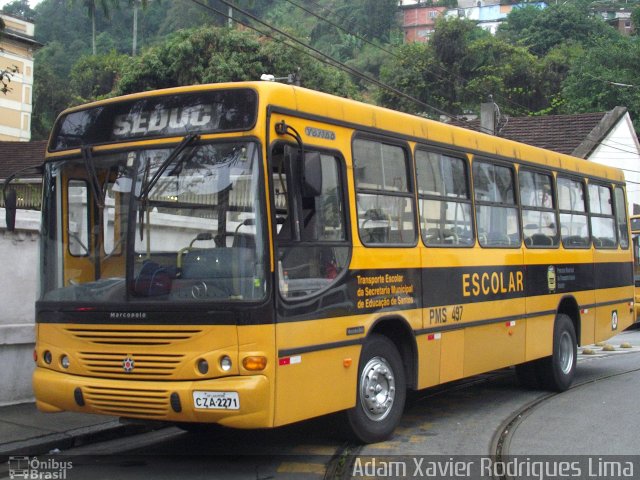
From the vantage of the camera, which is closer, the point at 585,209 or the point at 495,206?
the point at 495,206

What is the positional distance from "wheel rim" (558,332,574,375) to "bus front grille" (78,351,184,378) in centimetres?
642

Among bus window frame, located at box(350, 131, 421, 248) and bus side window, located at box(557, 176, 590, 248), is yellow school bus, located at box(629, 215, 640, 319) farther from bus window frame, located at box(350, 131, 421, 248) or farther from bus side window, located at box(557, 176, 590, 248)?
bus window frame, located at box(350, 131, 421, 248)

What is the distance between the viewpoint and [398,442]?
777cm

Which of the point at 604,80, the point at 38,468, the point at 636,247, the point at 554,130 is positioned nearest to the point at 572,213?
the point at 38,468

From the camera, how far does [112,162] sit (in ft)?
22.7

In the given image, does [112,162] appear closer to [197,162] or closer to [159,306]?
[197,162]

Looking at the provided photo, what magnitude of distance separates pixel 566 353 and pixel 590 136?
20.7 metres

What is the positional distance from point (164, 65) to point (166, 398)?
28.0m

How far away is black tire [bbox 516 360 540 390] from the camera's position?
11.0 meters

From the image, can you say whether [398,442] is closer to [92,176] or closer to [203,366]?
[203,366]

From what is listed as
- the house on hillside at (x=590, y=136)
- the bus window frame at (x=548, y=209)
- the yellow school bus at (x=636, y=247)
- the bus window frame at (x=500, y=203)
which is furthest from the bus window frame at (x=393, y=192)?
the house on hillside at (x=590, y=136)

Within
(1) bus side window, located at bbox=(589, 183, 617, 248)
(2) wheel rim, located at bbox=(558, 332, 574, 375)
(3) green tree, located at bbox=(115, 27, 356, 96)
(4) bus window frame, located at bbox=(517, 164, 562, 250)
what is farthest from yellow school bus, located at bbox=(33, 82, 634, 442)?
(3) green tree, located at bbox=(115, 27, 356, 96)

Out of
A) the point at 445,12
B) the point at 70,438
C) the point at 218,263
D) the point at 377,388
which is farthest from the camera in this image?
the point at 445,12

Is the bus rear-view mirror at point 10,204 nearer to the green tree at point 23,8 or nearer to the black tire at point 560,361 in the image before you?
the black tire at point 560,361
